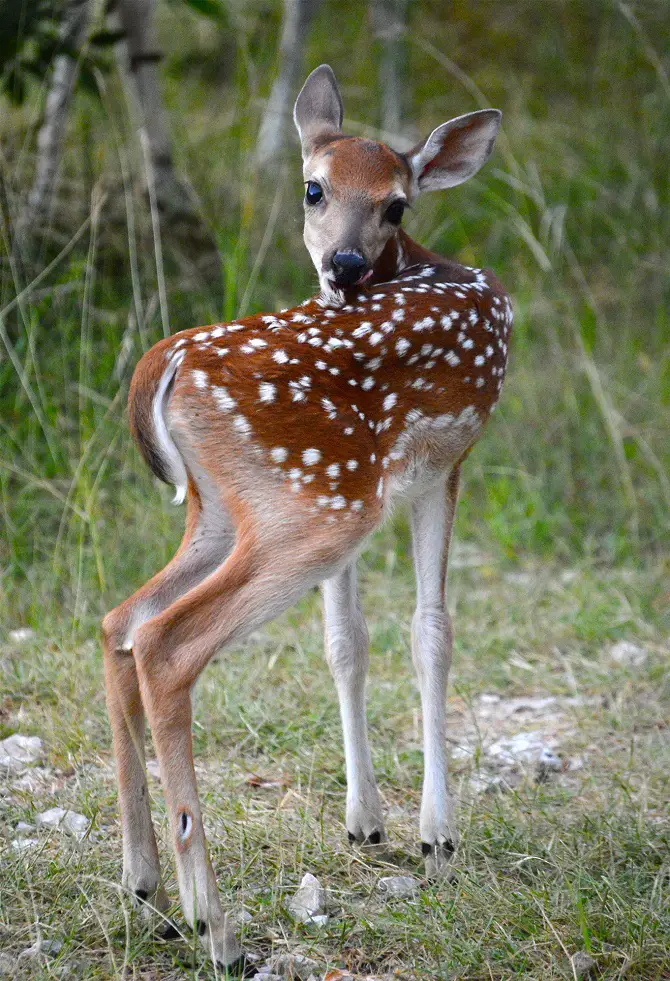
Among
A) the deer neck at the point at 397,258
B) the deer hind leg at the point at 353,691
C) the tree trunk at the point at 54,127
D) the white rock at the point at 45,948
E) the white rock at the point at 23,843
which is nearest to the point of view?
the white rock at the point at 45,948

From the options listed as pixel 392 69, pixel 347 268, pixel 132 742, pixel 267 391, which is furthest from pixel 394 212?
pixel 392 69

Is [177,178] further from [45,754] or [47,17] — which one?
[45,754]

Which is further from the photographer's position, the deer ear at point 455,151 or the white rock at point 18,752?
the deer ear at point 455,151

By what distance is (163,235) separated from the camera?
5.56m

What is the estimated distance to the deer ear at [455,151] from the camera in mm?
3361

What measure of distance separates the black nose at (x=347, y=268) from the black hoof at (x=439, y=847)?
1.42m

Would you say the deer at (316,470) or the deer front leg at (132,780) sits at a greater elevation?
the deer at (316,470)

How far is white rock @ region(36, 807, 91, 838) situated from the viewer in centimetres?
293

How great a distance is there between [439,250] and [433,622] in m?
4.81

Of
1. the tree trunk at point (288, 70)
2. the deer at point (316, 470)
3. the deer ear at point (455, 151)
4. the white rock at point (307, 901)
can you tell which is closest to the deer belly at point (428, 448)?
the deer at point (316, 470)

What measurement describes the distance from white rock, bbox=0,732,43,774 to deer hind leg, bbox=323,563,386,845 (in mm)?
883

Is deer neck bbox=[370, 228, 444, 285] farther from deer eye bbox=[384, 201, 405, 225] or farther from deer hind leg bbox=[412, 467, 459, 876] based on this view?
deer hind leg bbox=[412, 467, 459, 876]

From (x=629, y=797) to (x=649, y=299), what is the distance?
4.53 metres

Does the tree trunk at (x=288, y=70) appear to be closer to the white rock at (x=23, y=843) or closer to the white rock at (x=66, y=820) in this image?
the white rock at (x=66, y=820)
